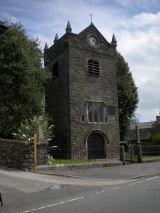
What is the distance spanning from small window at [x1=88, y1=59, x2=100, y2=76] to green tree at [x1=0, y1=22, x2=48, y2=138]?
5.35 m

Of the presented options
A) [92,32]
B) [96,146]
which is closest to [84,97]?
[96,146]

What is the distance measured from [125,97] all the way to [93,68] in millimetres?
12482

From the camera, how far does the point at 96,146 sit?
924 inches

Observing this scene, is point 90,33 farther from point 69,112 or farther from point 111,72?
point 69,112

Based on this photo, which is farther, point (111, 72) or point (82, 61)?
point (111, 72)

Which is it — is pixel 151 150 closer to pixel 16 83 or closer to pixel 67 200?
pixel 16 83

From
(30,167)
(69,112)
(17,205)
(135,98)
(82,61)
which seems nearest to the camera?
(17,205)

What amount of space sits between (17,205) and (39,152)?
25.1ft

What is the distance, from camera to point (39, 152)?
14.4 metres

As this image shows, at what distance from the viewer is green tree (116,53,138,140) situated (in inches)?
1396

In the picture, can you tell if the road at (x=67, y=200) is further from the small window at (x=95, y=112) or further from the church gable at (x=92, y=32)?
the church gable at (x=92, y=32)

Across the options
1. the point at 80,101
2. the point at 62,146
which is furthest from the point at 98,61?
the point at 62,146

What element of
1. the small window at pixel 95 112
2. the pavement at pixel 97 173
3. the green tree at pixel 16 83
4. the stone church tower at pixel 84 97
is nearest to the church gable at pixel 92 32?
the stone church tower at pixel 84 97

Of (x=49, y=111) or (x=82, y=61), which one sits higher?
(x=82, y=61)
